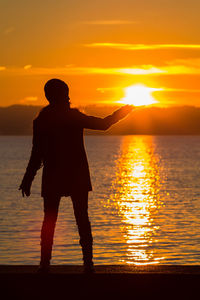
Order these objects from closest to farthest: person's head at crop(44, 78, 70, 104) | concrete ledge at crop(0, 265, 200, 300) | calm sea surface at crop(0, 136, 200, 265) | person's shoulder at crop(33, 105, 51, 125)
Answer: concrete ledge at crop(0, 265, 200, 300) → person's head at crop(44, 78, 70, 104) → person's shoulder at crop(33, 105, 51, 125) → calm sea surface at crop(0, 136, 200, 265)

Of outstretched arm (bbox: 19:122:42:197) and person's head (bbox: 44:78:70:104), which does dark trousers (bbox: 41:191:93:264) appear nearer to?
outstretched arm (bbox: 19:122:42:197)

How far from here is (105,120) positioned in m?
8.35

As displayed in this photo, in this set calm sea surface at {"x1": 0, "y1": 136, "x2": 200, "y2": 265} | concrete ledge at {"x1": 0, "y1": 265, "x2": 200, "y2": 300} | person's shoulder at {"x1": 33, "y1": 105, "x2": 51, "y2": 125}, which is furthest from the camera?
calm sea surface at {"x1": 0, "y1": 136, "x2": 200, "y2": 265}

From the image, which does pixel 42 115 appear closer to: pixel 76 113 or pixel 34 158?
pixel 76 113

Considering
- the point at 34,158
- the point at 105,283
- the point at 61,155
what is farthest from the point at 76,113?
the point at 105,283

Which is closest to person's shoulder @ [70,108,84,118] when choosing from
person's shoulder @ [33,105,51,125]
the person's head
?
the person's head

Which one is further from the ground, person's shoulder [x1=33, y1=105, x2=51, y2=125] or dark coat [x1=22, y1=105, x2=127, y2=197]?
person's shoulder [x1=33, y1=105, x2=51, y2=125]

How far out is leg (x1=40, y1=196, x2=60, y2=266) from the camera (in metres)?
8.29

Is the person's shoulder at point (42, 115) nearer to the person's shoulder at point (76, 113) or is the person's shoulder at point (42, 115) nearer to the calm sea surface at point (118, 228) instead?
the person's shoulder at point (76, 113)

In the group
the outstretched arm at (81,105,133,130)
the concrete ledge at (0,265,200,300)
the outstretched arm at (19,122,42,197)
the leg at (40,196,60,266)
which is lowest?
the concrete ledge at (0,265,200,300)

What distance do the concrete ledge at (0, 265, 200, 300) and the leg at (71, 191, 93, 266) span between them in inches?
9.2

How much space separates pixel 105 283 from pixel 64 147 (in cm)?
166

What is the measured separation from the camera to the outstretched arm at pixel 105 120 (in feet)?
27.2

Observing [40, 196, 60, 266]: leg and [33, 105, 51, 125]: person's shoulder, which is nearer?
[40, 196, 60, 266]: leg
